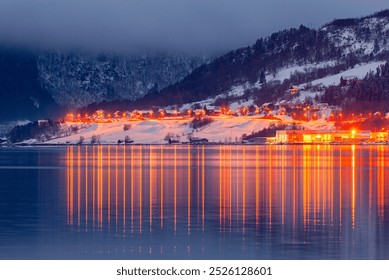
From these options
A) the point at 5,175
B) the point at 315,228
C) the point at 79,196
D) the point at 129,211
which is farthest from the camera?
the point at 5,175

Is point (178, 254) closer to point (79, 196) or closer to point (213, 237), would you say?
point (213, 237)

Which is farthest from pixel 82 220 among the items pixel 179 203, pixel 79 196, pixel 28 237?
pixel 79 196

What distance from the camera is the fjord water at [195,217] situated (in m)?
38.3

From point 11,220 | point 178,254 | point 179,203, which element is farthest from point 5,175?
point 178,254

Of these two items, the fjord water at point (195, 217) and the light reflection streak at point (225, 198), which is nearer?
the fjord water at point (195, 217)

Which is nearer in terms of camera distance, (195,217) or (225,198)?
(195,217)

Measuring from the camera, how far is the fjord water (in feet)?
126

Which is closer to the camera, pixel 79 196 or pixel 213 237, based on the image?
pixel 213 237

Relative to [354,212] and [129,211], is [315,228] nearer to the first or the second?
[354,212]

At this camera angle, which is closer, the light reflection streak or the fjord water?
the fjord water

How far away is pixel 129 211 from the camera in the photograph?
169ft

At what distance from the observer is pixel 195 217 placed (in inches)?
1924
